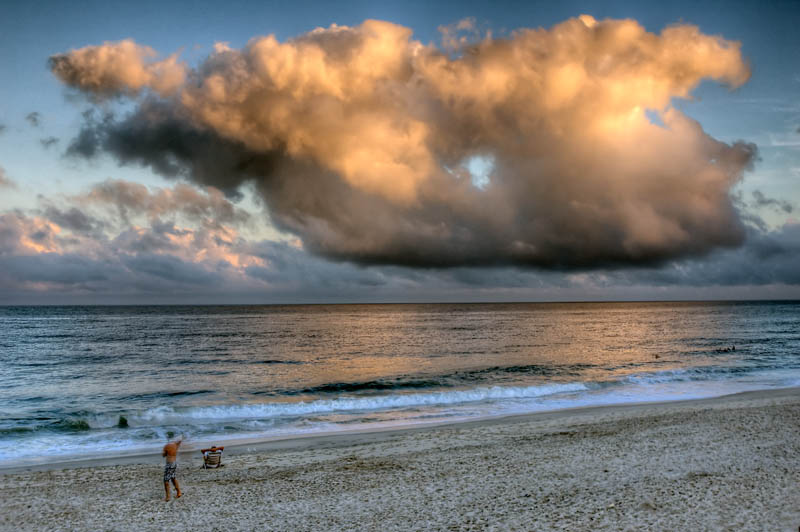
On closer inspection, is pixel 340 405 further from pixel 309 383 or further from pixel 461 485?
pixel 461 485

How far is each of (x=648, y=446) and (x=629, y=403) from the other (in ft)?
38.2

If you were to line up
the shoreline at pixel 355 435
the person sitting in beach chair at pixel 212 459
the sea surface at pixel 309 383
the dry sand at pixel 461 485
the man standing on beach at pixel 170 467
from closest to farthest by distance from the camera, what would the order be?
the dry sand at pixel 461 485 < the man standing on beach at pixel 170 467 < the person sitting in beach chair at pixel 212 459 < the shoreline at pixel 355 435 < the sea surface at pixel 309 383

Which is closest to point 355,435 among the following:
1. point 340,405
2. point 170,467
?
point 340,405

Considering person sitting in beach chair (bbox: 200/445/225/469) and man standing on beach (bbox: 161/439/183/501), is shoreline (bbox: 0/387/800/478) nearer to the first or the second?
person sitting in beach chair (bbox: 200/445/225/469)

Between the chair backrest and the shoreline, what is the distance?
1.91m

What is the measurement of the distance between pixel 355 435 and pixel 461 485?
826 cm

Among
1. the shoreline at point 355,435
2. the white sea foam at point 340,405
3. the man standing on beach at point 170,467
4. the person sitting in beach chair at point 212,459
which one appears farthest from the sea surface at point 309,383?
the man standing on beach at point 170,467

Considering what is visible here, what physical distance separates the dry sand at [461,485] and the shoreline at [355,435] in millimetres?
261

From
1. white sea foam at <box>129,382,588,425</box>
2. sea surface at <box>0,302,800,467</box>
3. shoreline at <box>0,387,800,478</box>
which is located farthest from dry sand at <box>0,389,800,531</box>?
white sea foam at <box>129,382,588,425</box>

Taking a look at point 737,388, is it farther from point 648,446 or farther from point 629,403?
point 648,446

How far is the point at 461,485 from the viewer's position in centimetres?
1379

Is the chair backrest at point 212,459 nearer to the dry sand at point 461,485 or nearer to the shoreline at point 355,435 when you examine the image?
the dry sand at point 461,485

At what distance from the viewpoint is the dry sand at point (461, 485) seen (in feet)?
38.0

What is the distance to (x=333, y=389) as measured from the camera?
32625 millimetres
